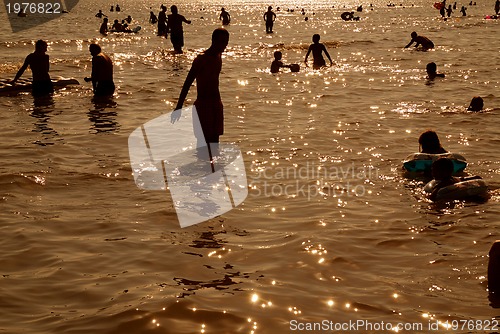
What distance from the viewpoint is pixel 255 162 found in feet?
32.9

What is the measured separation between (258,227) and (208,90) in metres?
3.24

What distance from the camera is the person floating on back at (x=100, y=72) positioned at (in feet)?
50.8

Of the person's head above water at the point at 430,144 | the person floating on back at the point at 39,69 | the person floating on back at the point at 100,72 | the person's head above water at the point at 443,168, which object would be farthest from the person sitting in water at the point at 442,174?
the person floating on back at the point at 39,69

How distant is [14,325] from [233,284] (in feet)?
5.74

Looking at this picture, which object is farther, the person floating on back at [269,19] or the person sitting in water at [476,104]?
the person floating on back at [269,19]

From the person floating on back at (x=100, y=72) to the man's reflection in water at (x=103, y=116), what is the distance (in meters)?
0.19

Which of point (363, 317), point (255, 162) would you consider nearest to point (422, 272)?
point (363, 317)

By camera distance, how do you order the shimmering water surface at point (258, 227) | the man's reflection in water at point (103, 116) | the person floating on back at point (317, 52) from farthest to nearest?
the person floating on back at point (317, 52)
the man's reflection in water at point (103, 116)
the shimmering water surface at point (258, 227)

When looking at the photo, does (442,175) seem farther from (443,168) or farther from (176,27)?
(176,27)

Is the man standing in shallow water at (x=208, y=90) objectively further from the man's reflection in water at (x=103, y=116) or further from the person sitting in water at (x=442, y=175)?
the person sitting in water at (x=442, y=175)

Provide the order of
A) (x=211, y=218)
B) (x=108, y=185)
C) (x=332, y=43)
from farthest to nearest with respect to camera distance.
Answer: (x=332, y=43) < (x=108, y=185) < (x=211, y=218)

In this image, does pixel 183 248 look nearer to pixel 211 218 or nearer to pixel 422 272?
pixel 211 218

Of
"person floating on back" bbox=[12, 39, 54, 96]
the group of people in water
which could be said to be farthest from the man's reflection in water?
the group of people in water

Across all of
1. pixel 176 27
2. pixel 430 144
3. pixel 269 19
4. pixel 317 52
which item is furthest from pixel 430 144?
pixel 269 19
